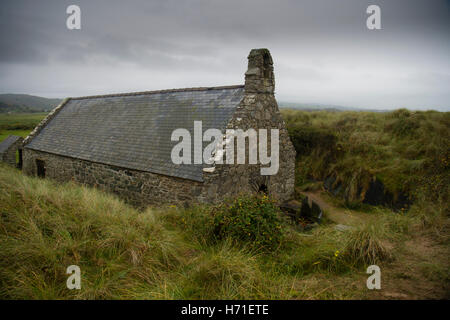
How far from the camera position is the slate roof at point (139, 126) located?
34.1ft

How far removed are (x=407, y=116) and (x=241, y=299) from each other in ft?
59.8

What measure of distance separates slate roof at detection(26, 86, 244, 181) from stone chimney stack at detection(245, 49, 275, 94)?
33.5 inches

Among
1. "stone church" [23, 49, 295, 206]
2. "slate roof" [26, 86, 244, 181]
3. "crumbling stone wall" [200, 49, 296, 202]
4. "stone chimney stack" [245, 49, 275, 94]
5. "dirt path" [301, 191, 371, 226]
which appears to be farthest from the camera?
"dirt path" [301, 191, 371, 226]


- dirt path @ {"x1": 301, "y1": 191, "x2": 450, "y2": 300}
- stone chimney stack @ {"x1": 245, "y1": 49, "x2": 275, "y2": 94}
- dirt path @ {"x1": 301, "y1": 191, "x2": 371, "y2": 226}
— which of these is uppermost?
stone chimney stack @ {"x1": 245, "y1": 49, "x2": 275, "y2": 94}

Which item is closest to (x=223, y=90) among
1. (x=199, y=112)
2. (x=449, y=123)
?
(x=199, y=112)

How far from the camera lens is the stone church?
9.18m

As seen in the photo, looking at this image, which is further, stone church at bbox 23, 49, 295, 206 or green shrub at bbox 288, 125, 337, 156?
green shrub at bbox 288, 125, 337, 156

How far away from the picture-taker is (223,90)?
37.0 feet

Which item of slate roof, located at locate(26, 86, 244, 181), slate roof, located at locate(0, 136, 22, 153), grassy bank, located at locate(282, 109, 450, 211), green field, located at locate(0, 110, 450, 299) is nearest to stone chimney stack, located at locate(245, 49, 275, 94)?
slate roof, located at locate(26, 86, 244, 181)

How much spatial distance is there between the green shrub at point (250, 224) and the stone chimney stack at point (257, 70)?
204 inches

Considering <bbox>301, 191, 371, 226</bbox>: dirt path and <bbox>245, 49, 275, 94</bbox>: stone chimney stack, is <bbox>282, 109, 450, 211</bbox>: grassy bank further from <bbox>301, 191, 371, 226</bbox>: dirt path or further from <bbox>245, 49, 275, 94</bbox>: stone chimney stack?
<bbox>245, 49, 275, 94</bbox>: stone chimney stack

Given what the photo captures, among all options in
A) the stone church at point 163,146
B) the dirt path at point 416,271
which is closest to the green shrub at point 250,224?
the dirt path at point 416,271

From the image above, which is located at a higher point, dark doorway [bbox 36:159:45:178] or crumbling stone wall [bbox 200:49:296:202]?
crumbling stone wall [bbox 200:49:296:202]

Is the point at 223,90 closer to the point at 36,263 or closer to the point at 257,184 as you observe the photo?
the point at 257,184
